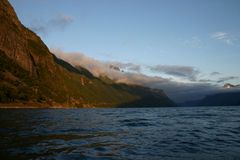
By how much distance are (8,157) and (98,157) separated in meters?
5.64

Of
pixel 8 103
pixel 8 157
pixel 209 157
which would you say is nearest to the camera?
pixel 8 157

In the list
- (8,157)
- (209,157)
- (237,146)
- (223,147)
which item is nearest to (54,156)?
(8,157)

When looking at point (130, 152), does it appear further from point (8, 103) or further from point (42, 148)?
point (8, 103)

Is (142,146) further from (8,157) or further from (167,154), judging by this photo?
(8,157)

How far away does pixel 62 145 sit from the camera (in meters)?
23.2

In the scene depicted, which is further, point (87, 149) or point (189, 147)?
point (189, 147)

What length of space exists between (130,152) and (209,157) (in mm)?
5493

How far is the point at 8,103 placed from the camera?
190 metres

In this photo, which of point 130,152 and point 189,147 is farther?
point 189,147

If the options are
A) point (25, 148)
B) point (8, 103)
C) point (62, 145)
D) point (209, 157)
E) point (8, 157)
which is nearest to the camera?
point (8, 157)

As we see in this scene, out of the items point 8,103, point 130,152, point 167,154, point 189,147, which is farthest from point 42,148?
point 8,103

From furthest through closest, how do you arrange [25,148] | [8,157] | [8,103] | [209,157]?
[8,103]
[25,148]
[209,157]
[8,157]

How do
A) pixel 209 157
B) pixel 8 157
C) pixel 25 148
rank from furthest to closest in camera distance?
pixel 25 148, pixel 209 157, pixel 8 157

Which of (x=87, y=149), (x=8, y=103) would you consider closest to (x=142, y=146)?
(x=87, y=149)
